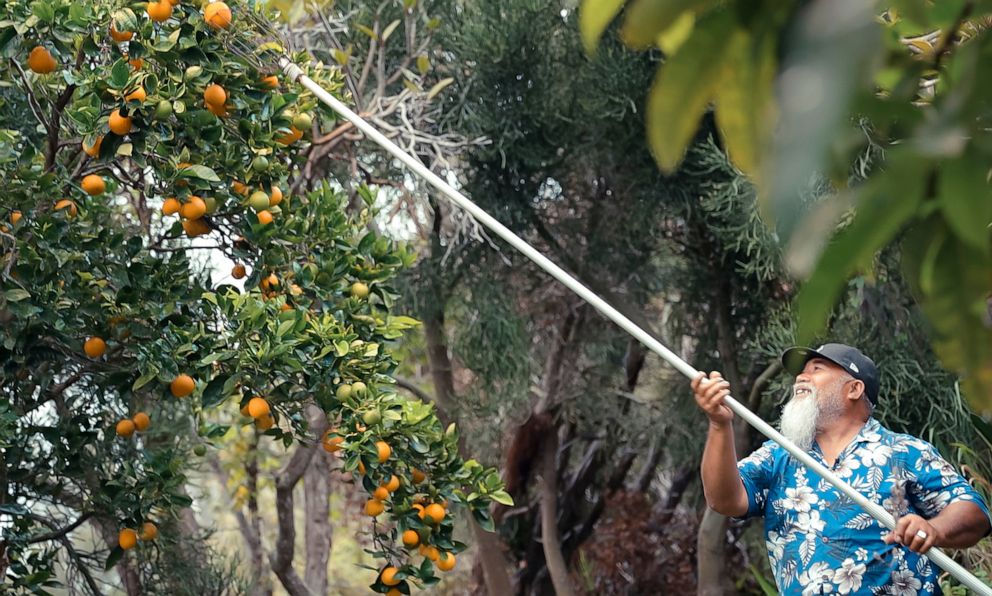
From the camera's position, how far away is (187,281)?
277cm

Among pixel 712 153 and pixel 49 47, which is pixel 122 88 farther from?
pixel 712 153

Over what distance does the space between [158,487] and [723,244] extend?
279cm

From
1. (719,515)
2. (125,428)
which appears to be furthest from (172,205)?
(719,515)

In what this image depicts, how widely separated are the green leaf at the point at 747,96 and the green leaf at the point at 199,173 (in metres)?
2.18

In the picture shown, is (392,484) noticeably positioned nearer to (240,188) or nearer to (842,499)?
(240,188)

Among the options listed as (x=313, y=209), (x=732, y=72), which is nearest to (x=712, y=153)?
(x=313, y=209)

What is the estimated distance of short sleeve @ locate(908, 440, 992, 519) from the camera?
2547 millimetres

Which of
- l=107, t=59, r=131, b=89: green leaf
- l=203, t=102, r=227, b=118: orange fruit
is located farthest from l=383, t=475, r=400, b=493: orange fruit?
l=107, t=59, r=131, b=89: green leaf

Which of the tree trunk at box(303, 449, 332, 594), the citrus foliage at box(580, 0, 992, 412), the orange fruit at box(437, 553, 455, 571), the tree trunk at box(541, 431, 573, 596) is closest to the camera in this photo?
the citrus foliage at box(580, 0, 992, 412)

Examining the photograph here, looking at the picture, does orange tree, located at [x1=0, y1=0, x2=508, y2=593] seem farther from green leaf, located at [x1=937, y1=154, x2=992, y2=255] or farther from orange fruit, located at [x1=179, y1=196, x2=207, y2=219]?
green leaf, located at [x1=937, y1=154, x2=992, y2=255]

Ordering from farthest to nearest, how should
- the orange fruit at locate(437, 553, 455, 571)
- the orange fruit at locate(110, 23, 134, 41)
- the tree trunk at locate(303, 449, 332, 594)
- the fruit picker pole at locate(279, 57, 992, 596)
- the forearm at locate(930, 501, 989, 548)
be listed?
the tree trunk at locate(303, 449, 332, 594) → the orange fruit at locate(437, 553, 455, 571) → the orange fruit at locate(110, 23, 134, 41) → the forearm at locate(930, 501, 989, 548) → the fruit picker pole at locate(279, 57, 992, 596)

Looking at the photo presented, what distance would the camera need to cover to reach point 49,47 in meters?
2.50

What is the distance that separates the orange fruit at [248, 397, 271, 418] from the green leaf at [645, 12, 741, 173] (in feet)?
6.95

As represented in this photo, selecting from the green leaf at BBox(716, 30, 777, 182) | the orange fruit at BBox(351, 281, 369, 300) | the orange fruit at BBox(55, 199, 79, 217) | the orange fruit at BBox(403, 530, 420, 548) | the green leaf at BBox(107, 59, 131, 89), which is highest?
the green leaf at BBox(107, 59, 131, 89)
